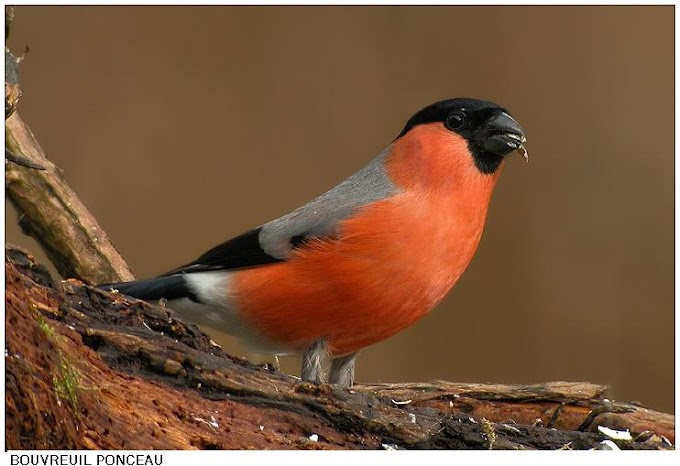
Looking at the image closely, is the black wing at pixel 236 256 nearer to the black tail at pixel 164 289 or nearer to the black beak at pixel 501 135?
the black tail at pixel 164 289

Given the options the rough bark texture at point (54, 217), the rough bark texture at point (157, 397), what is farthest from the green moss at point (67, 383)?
the rough bark texture at point (54, 217)

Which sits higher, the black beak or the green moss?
the black beak

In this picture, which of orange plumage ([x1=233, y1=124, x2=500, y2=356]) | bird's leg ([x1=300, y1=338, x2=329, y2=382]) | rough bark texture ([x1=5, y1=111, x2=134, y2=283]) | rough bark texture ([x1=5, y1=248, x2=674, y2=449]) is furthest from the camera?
rough bark texture ([x1=5, y1=111, x2=134, y2=283])

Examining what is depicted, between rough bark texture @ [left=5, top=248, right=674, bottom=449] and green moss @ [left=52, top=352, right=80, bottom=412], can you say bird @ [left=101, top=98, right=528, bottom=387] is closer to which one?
rough bark texture @ [left=5, top=248, right=674, bottom=449]

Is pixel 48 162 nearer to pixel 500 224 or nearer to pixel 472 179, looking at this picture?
pixel 472 179

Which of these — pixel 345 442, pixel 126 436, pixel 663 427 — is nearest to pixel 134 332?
pixel 126 436

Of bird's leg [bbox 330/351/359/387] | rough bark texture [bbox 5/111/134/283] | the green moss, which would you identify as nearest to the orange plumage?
bird's leg [bbox 330/351/359/387]

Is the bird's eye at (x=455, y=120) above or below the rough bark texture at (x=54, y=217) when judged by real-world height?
above
